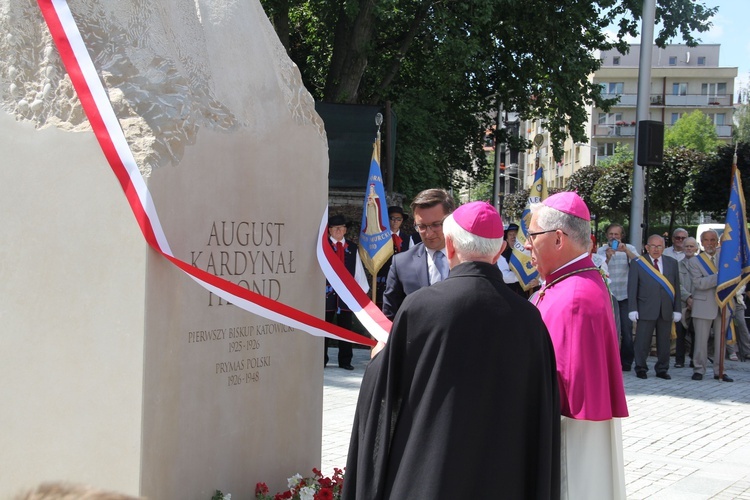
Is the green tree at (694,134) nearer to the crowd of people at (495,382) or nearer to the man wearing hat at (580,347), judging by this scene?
the man wearing hat at (580,347)

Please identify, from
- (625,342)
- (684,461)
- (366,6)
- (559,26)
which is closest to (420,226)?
(684,461)

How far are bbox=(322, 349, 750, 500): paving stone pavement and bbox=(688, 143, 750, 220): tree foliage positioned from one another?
2033cm

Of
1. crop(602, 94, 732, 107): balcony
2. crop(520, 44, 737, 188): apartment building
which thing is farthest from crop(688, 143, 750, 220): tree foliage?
crop(602, 94, 732, 107): balcony

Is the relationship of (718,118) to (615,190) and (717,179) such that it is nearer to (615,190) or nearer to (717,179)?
(615,190)

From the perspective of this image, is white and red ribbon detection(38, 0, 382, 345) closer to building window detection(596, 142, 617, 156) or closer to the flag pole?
the flag pole

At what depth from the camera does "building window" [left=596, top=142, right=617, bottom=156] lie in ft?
300

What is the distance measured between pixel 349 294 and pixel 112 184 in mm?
1495

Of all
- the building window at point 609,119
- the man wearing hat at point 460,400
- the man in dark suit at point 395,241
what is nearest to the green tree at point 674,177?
the man in dark suit at point 395,241

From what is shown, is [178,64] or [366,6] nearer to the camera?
[178,64]

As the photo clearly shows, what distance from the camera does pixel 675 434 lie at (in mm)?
8172

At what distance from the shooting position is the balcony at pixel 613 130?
90.3 meters

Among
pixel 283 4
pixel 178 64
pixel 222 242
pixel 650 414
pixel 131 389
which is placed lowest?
pixel 650 414

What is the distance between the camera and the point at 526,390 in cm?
317

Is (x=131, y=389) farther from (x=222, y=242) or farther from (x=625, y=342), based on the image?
(x=625, y=342)
